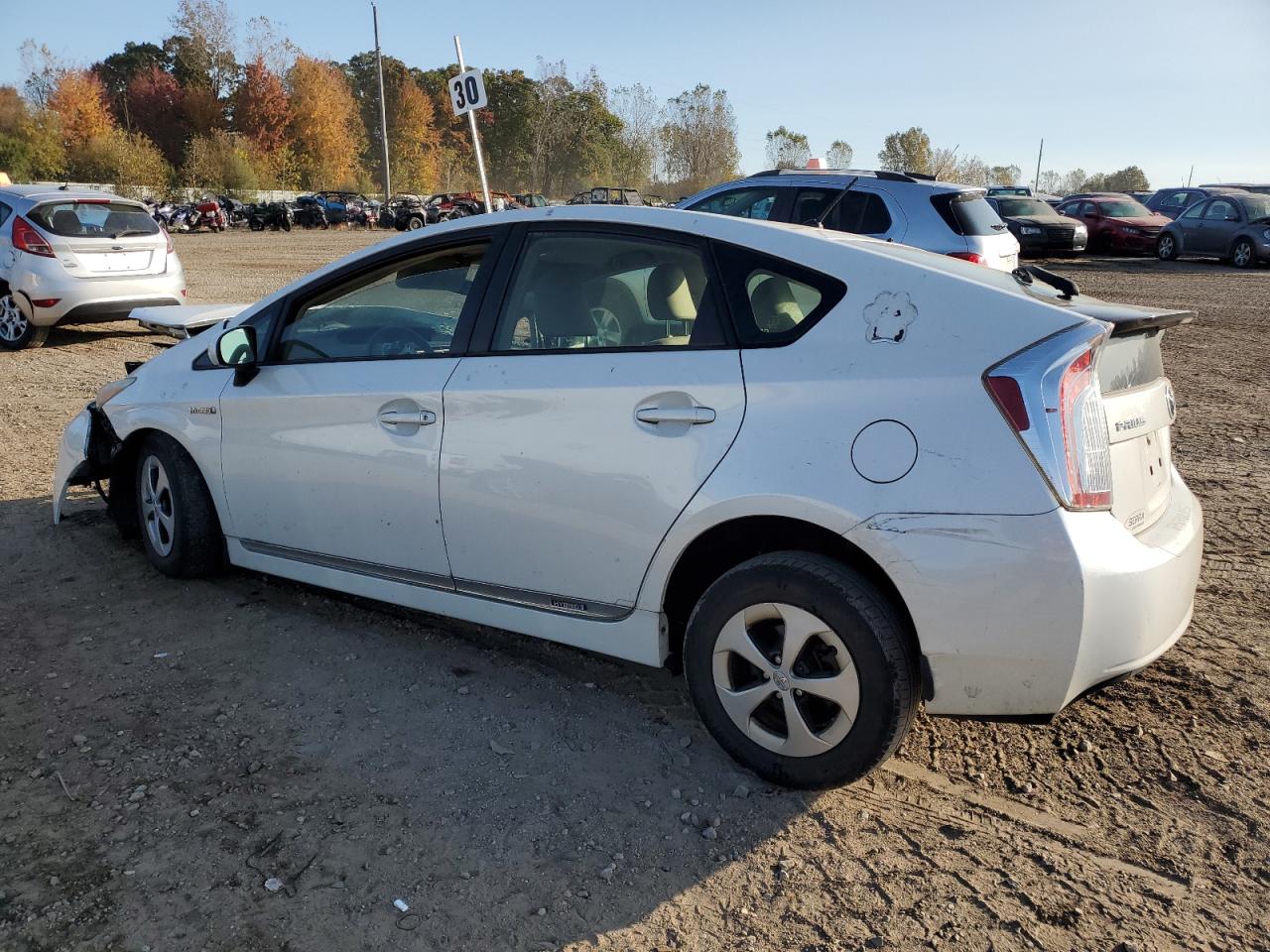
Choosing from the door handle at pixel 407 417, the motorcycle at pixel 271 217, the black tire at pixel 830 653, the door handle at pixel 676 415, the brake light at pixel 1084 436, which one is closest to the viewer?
the brake light at pixel 1084 436

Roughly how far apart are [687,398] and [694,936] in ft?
4.68

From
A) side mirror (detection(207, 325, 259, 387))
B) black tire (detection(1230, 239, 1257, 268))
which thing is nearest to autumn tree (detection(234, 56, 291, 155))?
black tire (detection(1230, 239, 1257, 268))

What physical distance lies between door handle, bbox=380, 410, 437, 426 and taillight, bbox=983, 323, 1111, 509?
183 centimetres

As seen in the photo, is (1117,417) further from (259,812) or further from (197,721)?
(197,721)

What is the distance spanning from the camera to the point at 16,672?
12.1 ft

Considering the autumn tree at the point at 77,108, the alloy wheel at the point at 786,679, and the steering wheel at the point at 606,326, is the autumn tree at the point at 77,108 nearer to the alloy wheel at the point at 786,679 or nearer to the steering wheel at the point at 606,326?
the steering wheel at the point at 606,326

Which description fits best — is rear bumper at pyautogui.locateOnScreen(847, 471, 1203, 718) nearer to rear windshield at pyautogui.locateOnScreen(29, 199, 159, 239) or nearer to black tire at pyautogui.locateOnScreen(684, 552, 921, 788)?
black tire at pyautogui.locateOnScreen(684, 552, 921, 788)

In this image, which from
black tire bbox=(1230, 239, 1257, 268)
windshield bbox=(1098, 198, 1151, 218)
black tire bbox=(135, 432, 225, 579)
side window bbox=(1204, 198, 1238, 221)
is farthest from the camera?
windshield bbox=(1098, 198, 1151, 218)

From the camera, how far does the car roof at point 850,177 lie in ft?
31.6

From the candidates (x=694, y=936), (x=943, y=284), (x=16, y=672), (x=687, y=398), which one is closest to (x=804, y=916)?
(x=694, y=936)

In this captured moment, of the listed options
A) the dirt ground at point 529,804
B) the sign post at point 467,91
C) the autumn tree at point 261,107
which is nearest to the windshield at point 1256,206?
the sign post at point 467,91

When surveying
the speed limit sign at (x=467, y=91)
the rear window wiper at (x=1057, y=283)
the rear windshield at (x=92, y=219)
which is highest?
the speed limit sign at (x=467, y=91)

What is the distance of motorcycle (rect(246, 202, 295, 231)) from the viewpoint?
42.9 meters

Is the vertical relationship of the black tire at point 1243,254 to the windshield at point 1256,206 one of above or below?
below
